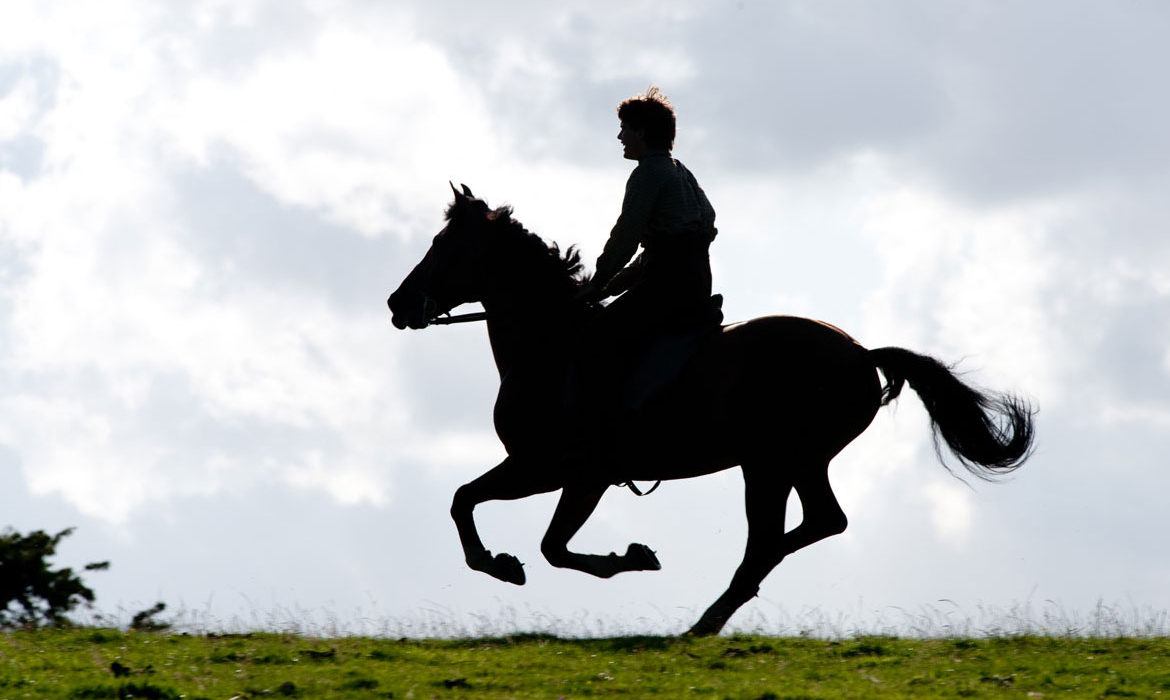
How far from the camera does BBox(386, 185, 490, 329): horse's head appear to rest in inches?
459

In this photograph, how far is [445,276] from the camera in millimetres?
11711

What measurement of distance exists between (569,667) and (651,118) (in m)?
4.23

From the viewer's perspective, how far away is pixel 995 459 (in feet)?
37.2

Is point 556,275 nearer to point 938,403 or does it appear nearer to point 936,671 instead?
point 938,403

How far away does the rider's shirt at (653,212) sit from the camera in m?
10.9

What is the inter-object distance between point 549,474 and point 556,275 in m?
1.64

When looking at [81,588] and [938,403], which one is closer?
[938,403]

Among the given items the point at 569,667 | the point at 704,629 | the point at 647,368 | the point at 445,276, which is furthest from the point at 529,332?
the point at 569,667

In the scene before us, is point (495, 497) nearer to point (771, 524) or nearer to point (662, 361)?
point (662, 361)

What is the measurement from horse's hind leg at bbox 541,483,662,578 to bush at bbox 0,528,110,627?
5.71m

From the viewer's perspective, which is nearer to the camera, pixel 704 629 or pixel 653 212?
pixel 704 629

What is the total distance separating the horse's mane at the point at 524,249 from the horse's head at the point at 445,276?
95mm

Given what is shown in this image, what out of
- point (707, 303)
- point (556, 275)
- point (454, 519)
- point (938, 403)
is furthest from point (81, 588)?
point (938, 403)

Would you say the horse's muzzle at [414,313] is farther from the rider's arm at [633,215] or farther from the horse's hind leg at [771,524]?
the horse's hind leg at [771,524]
